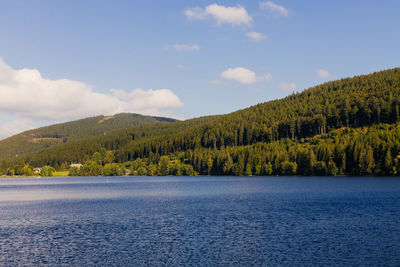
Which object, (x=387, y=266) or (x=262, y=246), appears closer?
(x=387, y=266)

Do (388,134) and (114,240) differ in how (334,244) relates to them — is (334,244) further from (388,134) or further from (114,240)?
(388,134)

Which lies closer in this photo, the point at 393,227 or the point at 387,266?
the point at 387,266

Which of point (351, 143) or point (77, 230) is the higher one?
point (351, 143)

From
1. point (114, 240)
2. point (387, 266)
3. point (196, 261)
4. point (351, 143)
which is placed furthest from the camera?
point (351, 143)

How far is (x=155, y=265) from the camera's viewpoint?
37594mm

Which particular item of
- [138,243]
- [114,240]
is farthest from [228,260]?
[114,240]

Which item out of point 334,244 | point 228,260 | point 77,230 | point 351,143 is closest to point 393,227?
point 334,244

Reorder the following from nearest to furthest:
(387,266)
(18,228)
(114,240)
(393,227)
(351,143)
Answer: (387,266) → (114,240) → (393,227) → (18,228) → (351,143)

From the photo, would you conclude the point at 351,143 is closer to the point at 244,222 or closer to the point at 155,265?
the point at 244,222

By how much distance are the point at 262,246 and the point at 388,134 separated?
598 ft

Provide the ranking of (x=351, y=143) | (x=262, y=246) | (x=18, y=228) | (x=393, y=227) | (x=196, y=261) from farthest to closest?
(x=351, y=143)
(x=18, y=228)
(x=393, y=227)
(x=262, y=246)
(x=196, y=261)

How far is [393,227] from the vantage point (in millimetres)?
54500

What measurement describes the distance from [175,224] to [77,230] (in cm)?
1610

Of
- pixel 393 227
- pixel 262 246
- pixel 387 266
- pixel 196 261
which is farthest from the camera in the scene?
pixel 393 227
